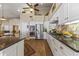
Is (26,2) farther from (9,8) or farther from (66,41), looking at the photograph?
(66,41)

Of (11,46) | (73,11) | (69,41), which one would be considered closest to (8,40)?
(11,46)

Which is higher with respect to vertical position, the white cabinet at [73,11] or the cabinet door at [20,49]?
the white cabinet at [73,11]

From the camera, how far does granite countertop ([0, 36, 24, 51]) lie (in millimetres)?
1827

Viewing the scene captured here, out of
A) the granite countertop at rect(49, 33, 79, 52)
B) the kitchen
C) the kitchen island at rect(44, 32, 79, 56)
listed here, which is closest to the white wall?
the kitchen

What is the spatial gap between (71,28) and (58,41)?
0.28m

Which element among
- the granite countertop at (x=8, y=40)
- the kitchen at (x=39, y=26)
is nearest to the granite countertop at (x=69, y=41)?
the kitchen at (x=39, y=26)

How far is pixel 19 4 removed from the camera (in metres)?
1.88

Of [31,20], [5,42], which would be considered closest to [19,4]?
[31,20]

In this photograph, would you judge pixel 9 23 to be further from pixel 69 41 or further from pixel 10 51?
pixel 69 41

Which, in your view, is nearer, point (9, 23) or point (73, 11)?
point (9, 23)

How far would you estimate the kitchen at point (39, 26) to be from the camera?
5.95 ft

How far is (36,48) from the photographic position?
1908 millimetres

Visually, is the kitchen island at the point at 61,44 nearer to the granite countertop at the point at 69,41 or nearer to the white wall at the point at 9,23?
the granite countertop at the point at 69,41

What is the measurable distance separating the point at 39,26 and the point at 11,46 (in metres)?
0.50
